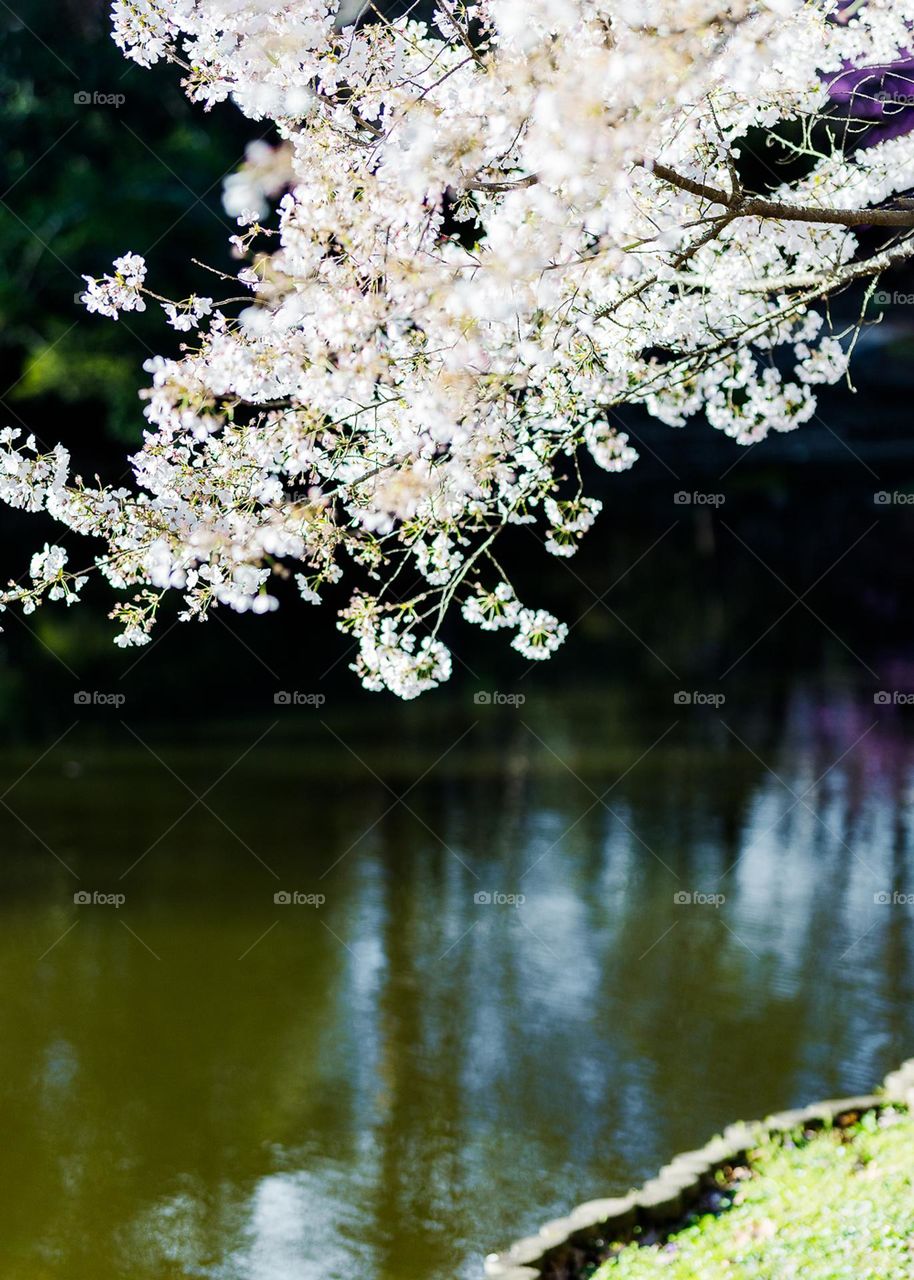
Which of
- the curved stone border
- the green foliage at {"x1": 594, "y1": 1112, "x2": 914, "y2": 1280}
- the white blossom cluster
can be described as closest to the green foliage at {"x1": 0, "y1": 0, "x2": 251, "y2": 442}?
the white blossom cluster

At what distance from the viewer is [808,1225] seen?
332 cm

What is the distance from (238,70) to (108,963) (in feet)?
13.2

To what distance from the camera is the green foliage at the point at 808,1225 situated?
307 centimetres

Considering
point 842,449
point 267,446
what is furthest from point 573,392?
point 842,449

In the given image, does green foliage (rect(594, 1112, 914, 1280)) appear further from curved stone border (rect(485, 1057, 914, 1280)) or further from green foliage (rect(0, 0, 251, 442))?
green foliage (rect(0, 0, 251, 442))

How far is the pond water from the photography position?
3957 mm

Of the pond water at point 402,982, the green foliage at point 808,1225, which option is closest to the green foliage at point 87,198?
the pond water at point 402,982

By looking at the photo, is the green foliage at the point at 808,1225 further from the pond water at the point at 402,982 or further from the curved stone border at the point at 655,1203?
the pond water at the point at 402,982

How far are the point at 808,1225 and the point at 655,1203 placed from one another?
42cm

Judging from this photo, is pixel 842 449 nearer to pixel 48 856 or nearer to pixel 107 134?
pixel 107 134

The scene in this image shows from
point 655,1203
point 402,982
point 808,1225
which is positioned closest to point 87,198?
point 402,982

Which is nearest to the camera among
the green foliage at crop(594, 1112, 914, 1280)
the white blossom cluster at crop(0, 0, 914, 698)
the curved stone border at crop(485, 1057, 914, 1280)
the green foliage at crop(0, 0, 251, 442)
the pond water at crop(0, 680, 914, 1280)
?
the white blossom cluster at crop(0, 0, 914, 698)

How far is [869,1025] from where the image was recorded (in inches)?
203

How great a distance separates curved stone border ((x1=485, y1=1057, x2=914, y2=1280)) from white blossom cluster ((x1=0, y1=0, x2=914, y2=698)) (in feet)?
4.81
